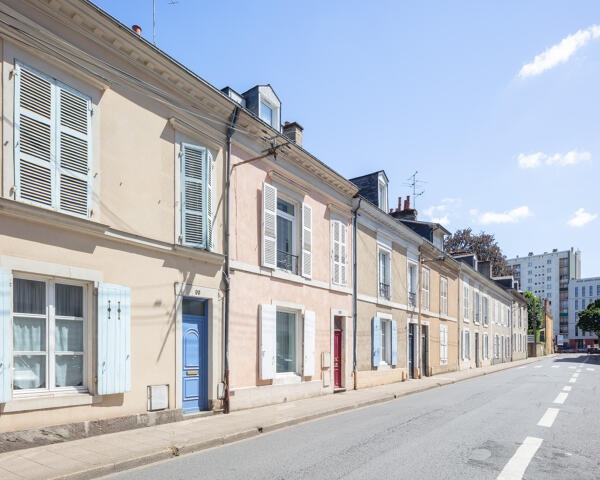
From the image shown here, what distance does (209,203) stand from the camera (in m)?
9.52

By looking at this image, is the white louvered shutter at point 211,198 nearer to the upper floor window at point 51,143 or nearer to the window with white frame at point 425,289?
the upper floor window at point 51,143

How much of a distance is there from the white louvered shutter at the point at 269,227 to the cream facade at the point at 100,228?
171cm

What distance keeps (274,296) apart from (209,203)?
3.07 metres

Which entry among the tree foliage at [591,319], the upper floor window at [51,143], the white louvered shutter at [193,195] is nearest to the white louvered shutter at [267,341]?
the white louvered shutter at [193,195]

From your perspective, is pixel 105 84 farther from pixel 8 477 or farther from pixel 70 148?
pixel 8 477

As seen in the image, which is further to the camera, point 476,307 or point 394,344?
point 476,307

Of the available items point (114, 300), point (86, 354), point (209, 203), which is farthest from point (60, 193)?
point (209, 203)

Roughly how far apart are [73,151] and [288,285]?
635 centimetres

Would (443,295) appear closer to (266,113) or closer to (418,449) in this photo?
(266,113)

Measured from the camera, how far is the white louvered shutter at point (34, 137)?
20.9ft

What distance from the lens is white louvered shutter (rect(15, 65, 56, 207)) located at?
6.36 metres

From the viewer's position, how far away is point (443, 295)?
80.9ft

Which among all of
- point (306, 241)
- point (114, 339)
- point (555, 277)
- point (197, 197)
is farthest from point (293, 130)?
point (555, 277)

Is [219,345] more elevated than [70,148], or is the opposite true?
[70,148]
